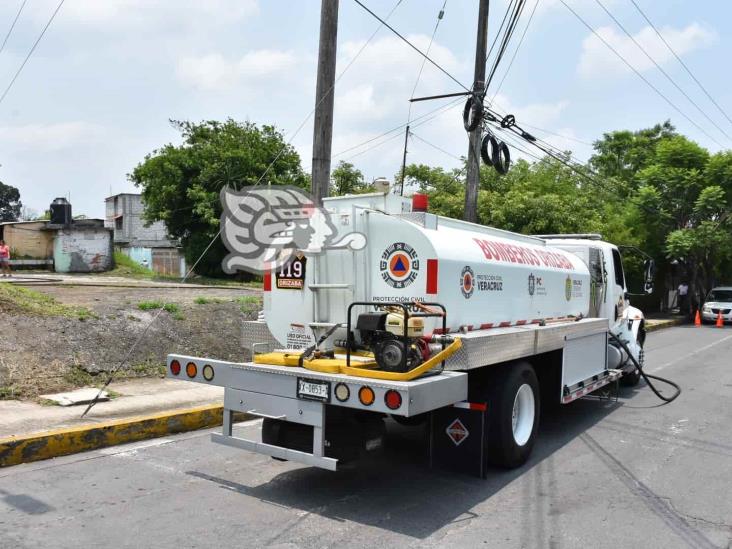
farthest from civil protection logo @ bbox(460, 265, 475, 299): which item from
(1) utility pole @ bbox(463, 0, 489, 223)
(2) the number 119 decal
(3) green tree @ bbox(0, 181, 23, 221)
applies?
(3) green tree @ bbox(0, 181, 23, 221)

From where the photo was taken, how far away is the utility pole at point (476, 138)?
43.7ft

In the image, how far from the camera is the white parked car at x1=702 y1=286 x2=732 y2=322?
2605cm

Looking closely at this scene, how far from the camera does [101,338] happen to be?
948 cm

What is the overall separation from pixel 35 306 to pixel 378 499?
728 centimetres

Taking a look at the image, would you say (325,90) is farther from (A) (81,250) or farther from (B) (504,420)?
(A) (81,250)

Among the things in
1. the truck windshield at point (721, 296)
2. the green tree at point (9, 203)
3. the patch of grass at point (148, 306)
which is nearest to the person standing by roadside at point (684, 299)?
the truck windshield at point (721, 296)

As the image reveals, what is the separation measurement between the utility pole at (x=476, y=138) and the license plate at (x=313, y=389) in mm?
8760

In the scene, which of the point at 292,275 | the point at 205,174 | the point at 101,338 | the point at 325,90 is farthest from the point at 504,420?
the point at 205,174

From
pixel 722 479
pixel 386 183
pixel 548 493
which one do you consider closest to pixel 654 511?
pixel 548 493

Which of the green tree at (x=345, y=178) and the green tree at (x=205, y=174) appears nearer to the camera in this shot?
the green tree at (x=205, y=174)

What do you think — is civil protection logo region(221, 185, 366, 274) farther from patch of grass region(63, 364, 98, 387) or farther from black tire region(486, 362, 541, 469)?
patch of grass region(63, 364, 98, 387)

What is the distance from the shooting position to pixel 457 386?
502 centimetres

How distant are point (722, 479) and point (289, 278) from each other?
443cm

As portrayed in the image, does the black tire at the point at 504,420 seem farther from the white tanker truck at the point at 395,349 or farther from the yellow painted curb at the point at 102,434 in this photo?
the yellow painted curb at the point at 102,434
